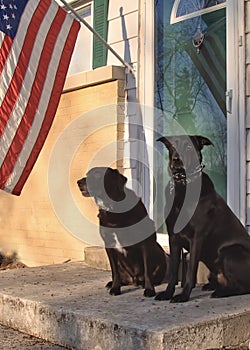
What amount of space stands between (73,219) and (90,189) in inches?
103

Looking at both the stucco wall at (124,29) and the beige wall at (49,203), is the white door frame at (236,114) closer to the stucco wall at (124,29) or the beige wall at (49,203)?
the stucco wall at (124,29)

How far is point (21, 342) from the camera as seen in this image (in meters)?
3.39

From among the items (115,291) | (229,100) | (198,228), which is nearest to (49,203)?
(229,100)

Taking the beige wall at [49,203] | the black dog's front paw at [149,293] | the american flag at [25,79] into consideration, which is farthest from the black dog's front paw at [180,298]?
the beige wall at [49,203]

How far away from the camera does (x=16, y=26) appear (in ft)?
15.2

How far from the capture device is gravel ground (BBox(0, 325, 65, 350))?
327 centimetres

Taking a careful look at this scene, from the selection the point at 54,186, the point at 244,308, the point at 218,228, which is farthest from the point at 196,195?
the point at 54,186

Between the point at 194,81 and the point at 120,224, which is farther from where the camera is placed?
the point at 194,81

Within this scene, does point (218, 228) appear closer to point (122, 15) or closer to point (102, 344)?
point (102, 344)

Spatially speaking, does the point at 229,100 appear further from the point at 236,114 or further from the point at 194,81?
the point at 194,81

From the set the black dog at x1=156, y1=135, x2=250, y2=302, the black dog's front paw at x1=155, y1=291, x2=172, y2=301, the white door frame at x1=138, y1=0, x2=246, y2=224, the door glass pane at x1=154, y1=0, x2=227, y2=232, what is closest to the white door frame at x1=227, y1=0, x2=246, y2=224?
the white door frame at x1=138, y1=0, x2=246, y2=224

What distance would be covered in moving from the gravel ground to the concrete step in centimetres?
4

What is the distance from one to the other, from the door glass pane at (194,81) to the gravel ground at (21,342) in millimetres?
2197

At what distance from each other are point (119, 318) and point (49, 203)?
3684mm
